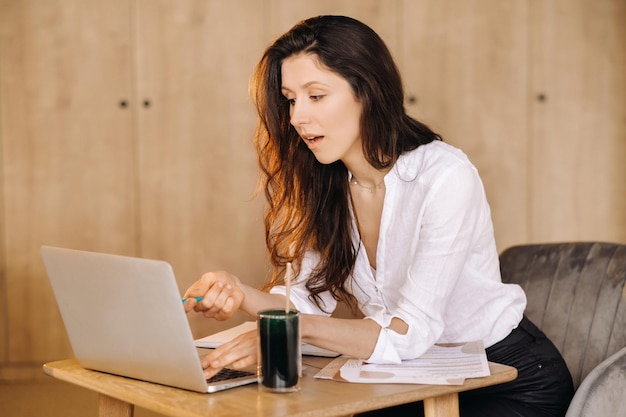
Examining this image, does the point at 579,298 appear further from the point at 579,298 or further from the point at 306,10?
the point at 306,10

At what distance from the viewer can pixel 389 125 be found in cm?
179

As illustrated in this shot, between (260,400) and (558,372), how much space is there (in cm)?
78

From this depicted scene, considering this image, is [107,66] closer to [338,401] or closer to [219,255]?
[219,255]

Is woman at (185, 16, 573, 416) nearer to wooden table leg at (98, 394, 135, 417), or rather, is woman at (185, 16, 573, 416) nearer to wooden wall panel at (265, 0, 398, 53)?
wooden table leg at (98, 394, 135, 417)

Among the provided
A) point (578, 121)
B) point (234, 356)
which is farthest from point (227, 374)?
point (578, 121)

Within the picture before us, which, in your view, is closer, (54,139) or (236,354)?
(236,354)

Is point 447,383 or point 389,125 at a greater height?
point 389,125

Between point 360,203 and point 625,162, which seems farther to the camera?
point 625,162

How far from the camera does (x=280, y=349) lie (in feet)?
4.05

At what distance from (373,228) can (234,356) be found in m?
0.62

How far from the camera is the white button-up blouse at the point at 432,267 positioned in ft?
5.10

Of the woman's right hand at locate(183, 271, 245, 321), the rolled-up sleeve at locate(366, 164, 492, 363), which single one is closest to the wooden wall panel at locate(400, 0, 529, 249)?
the rolled-up sleeve at locate(366, 164, 492, 363)

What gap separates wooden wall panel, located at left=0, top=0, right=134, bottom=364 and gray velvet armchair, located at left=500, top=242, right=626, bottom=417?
2.27 m

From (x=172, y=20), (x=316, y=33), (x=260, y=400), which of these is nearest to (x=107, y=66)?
(x=172, y=20)
